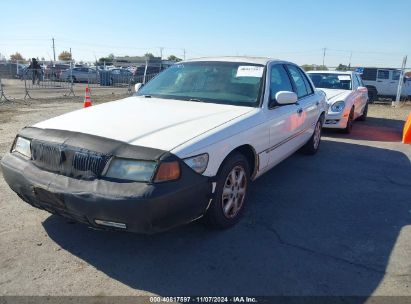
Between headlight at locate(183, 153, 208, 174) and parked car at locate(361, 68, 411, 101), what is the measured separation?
58.2 feet

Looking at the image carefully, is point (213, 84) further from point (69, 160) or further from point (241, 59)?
point (69, 160)

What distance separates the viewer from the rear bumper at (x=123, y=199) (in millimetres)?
2797

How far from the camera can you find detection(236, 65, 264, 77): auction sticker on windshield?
178 inches

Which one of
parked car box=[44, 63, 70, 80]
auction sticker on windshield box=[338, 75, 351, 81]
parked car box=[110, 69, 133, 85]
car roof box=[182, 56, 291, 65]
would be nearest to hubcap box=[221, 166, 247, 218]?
car roof box=[182, 56, 291, 65]

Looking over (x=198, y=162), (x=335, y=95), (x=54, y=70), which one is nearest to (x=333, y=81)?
(x=335, y=95)

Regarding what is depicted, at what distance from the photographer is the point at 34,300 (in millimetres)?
2660

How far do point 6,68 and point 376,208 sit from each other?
34.1m

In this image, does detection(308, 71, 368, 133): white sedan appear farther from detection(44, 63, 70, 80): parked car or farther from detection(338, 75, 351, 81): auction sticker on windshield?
detection(44, 63, 70, 80): parked car

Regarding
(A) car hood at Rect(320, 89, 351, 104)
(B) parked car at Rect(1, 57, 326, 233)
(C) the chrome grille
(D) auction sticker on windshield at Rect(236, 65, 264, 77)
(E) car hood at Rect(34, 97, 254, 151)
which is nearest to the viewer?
(B) parked car at Rect(1, 57, 326, 233)

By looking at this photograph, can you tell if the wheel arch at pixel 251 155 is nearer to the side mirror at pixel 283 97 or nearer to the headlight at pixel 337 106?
the side mirror at pixel 283 97

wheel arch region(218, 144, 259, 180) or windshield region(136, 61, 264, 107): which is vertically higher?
windshield region(136, 61, 264, 107)

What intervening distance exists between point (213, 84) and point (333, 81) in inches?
264

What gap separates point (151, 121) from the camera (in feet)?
11.6

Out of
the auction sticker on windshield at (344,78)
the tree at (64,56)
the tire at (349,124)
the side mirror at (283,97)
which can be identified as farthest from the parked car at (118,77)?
the tree at (64,56)
